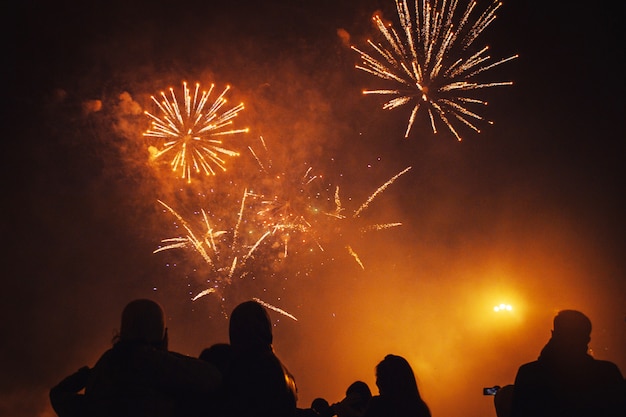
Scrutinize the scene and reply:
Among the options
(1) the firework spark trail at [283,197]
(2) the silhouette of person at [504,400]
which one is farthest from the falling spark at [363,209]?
(2) the silhouette of person at [504,400]

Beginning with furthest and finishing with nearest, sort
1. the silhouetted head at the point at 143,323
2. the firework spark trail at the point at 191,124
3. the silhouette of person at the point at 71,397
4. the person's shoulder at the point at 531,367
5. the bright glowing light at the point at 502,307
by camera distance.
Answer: the bright glowing light at the point at 502,307 < the firework spark trail at the point at 191,124 < the person's shoulder at the point at 531,367 < the silhouette of person at the point at 71,397 < the silhouetted head at the point at 143,323

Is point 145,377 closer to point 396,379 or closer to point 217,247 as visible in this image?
point 396,379

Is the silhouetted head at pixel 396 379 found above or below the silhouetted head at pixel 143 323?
below

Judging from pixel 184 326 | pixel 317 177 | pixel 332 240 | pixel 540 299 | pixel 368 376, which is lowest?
pixel 368 376

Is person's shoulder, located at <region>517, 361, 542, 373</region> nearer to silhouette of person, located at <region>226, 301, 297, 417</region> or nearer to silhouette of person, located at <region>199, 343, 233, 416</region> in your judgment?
silhouette of person, located at <region>226, 301, 297, 417</region>

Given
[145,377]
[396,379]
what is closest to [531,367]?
[396,379]

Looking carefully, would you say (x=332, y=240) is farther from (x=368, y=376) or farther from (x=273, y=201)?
(x=368, y=376)

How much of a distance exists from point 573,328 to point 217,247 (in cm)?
1283

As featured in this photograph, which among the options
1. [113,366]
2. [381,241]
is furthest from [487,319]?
[113,366]

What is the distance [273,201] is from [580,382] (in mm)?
12276

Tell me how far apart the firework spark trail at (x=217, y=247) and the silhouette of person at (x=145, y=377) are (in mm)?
12130

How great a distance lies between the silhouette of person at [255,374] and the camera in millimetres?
2193

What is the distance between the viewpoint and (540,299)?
55.4 ft

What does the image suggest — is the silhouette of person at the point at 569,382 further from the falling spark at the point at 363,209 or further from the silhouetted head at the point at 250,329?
the falling spark at the point at 363,209
